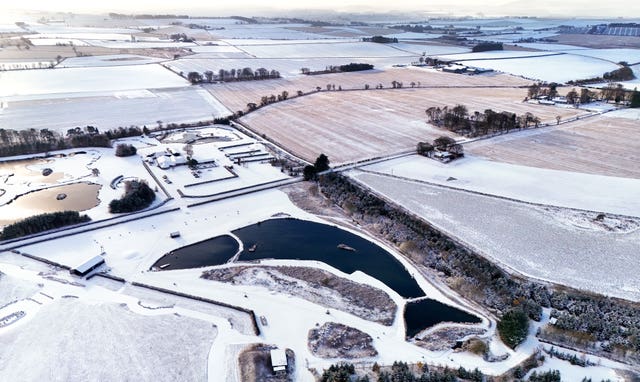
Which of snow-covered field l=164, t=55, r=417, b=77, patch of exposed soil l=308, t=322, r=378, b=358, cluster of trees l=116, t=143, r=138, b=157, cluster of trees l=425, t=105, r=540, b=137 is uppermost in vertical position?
snow-covered field l=164, t=55, r=417, b=77

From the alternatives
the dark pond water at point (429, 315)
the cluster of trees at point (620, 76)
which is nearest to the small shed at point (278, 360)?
the dark pond water at point (429, 315)

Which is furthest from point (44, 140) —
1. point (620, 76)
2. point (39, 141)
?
point (620, 76)

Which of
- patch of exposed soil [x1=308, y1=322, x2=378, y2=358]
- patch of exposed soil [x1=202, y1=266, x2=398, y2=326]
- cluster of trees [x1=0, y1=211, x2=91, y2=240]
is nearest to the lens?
patch of exposed soil [x1=308, y1=322, x2=378, y2=358]

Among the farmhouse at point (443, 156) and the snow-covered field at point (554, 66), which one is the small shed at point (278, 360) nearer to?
the farmhouse at point (443, 156)

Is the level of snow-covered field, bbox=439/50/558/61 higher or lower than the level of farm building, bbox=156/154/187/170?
higher

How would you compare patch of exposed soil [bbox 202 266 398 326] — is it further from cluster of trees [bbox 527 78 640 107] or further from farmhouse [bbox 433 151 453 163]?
cluster of trees [bbox 527 78 640 107]

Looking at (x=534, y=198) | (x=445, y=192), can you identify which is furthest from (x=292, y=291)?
(x=534, y=198)

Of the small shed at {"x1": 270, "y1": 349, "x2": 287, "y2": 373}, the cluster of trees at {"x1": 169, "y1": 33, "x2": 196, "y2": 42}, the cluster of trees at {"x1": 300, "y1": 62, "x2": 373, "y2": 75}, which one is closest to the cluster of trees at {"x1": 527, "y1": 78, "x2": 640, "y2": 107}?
the cluster of trees at {"x1": 300, "y1": 62, "x2": 373, "y2": 75}

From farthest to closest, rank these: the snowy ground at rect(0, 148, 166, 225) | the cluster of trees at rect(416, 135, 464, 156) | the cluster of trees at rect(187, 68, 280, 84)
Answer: the cluster of trees at rect(187, 68, 280, 84), the cluster of trees at rect(416, 135, 464, 156), the snowy ground at rect(0, 148, 166, 225)
